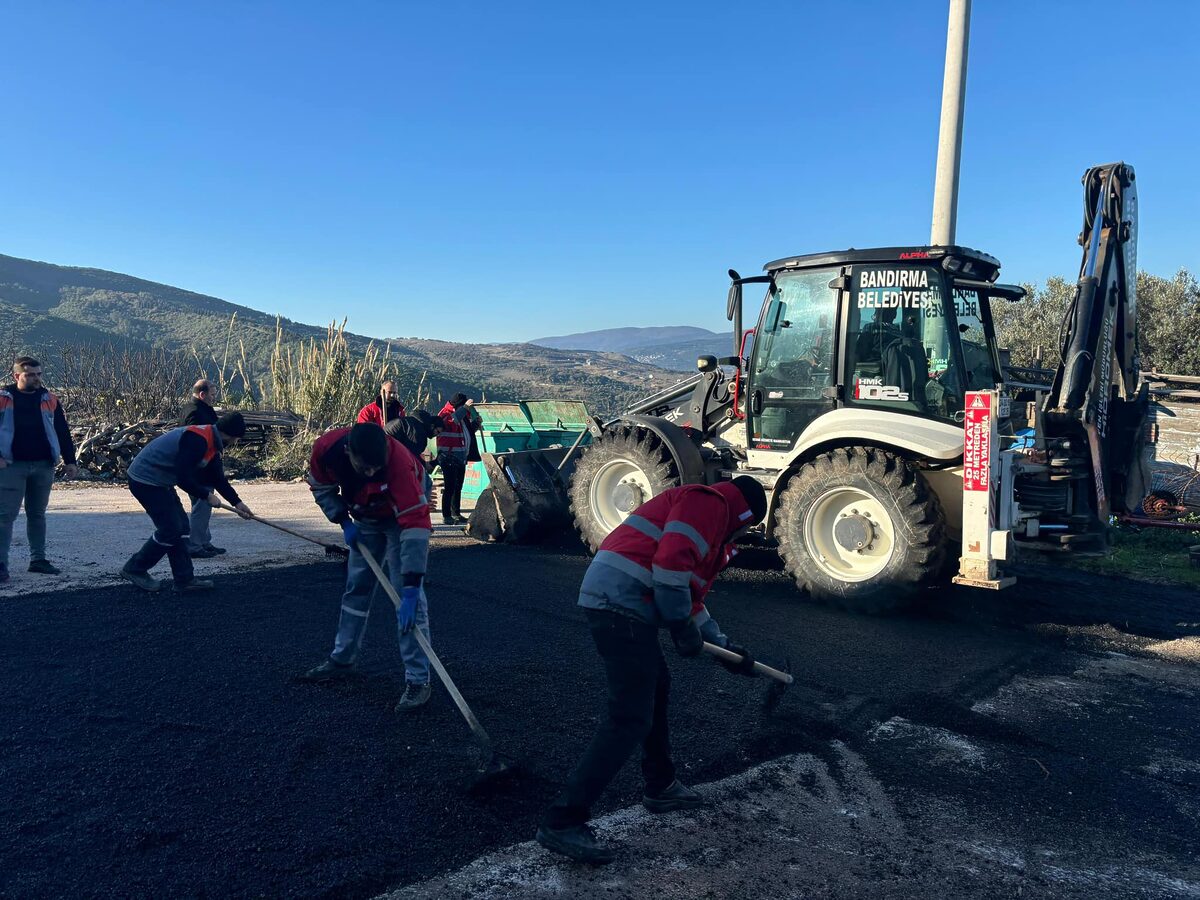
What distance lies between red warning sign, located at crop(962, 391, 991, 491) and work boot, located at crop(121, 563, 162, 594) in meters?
6.17

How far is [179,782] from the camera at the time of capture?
351cm

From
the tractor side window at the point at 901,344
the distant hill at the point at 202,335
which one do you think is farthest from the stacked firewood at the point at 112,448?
the distant hill at the point at 202,335

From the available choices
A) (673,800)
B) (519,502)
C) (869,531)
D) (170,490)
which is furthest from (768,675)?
(519,502)

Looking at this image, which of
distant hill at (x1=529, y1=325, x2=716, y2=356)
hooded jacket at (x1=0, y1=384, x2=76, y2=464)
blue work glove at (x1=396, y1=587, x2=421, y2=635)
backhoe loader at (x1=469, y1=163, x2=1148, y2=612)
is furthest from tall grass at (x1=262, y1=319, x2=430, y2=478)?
distant hill at (x1=529, y1=325, x2=716, y2=356)

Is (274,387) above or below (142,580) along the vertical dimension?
above

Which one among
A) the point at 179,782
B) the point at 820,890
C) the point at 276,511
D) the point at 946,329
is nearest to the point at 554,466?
the point at 276,511

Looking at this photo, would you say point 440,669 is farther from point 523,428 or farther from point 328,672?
point 523,428

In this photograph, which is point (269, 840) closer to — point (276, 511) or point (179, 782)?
point (179, 782)

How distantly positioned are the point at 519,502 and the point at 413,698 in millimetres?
4673

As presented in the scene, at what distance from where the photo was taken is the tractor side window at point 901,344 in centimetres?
664

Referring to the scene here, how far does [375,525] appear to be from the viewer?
474cm

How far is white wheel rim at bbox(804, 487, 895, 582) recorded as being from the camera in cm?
636

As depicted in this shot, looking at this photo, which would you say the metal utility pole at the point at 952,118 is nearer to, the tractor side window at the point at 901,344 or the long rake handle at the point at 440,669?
the tractor side window at the point at 901,344

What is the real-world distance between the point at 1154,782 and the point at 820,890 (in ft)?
6.42
